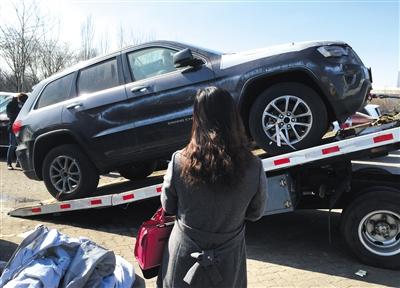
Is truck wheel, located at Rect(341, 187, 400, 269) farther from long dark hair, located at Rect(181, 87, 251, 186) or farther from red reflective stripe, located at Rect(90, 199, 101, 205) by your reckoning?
red reflective stripe, located at Rect(90, 199, 101, 205)

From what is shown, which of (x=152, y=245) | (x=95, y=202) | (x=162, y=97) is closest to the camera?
(x=152, y=245)

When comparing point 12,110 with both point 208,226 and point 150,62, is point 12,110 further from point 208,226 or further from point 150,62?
point 208,226

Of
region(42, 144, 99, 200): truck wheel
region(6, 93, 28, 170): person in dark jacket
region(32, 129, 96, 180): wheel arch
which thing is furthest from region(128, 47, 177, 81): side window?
region(6, 93, 28, 170): person in dark jacket

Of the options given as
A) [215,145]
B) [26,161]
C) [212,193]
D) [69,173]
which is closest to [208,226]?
[212,193]

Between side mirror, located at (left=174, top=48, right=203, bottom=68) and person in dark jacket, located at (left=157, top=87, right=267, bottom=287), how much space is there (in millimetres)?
2575

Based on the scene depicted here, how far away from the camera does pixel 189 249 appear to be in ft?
7.82

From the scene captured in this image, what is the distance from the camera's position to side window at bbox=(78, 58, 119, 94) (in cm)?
586

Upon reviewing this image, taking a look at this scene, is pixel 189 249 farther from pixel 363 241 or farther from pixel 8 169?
pixel 8 169

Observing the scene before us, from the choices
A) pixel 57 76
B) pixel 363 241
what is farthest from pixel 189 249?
pixel 57 76

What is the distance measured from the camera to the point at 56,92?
6.38 metres

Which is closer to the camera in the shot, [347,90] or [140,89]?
[347,90]

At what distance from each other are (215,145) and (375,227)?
3.05 metres

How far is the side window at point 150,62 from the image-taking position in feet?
18.2

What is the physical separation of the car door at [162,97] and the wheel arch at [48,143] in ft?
3.19
